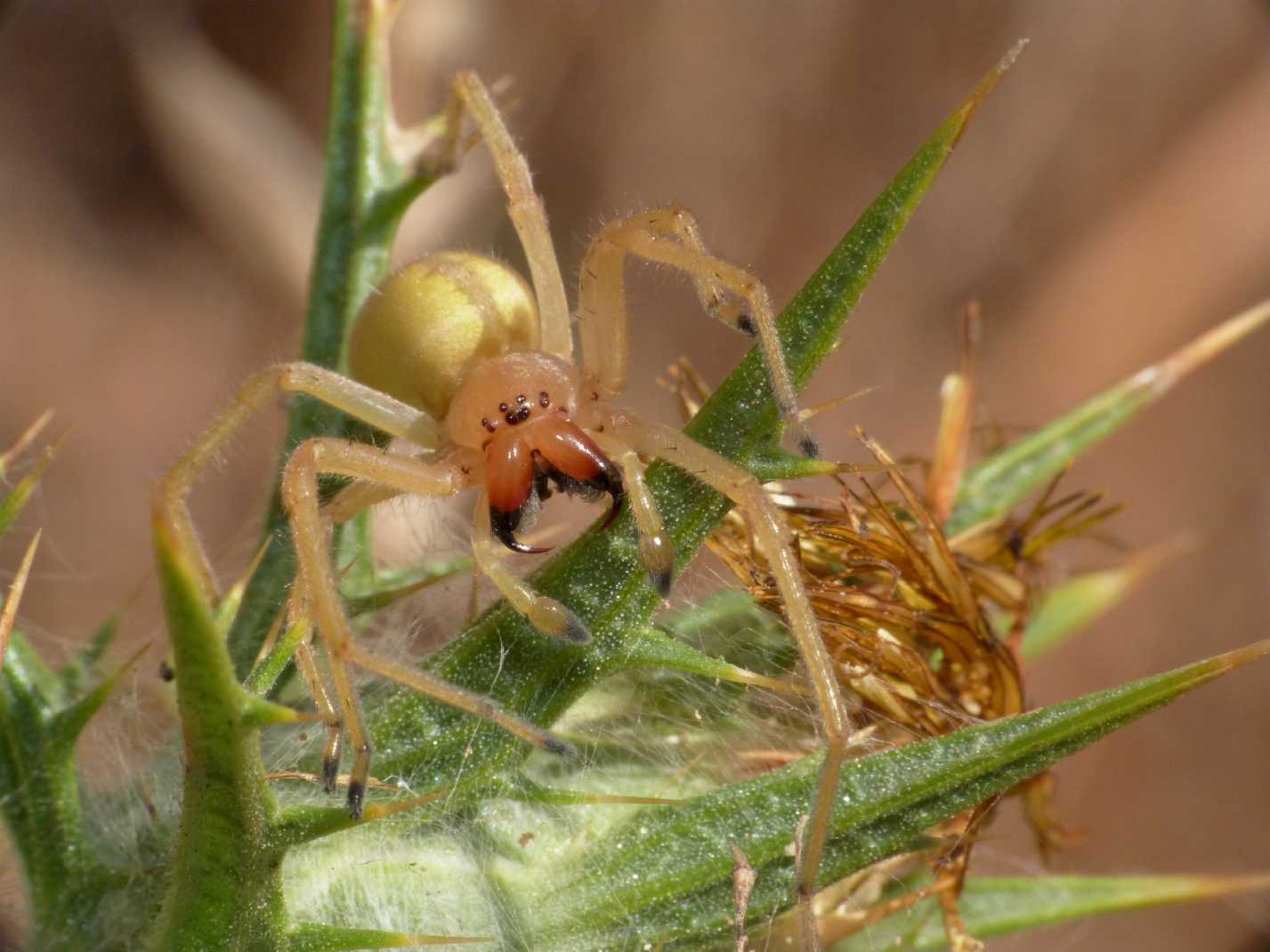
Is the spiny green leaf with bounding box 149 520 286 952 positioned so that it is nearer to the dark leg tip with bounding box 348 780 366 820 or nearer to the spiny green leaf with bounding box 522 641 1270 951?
the dark leg tip with bounding box 348 780 366 820

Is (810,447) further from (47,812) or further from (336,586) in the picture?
(47,812)

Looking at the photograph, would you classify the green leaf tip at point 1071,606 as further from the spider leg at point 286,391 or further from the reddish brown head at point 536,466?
the spider leg at point 286,391

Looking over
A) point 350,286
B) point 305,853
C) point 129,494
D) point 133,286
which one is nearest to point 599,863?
point 305,853

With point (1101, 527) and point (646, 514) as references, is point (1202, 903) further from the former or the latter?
point (646, 514)

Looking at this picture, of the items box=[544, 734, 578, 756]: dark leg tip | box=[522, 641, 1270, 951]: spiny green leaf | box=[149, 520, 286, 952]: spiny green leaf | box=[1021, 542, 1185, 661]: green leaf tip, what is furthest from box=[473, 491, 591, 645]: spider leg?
box=[1021, 542, 1185, 661]: green leaf tip

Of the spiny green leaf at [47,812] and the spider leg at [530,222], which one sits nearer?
the spiny green leaf at [47,812]

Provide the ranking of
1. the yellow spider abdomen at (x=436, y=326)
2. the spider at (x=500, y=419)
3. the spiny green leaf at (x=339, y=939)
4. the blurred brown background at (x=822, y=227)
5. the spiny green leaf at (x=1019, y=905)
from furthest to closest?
the blurred brown background at (x=822, y=227) → the yellow spider abdomen at (x=436, y=326) → the spiny green leaf at (x=1019, y=905) → the spider at (x=500, y=419) → the spiny green leaf at (x=339, y=939)

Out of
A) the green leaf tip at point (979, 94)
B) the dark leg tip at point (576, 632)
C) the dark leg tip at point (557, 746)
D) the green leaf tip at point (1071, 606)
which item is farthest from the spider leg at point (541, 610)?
the green leaf tip at point (1071, 606)

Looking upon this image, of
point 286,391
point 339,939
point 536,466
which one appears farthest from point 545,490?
point 339,939
